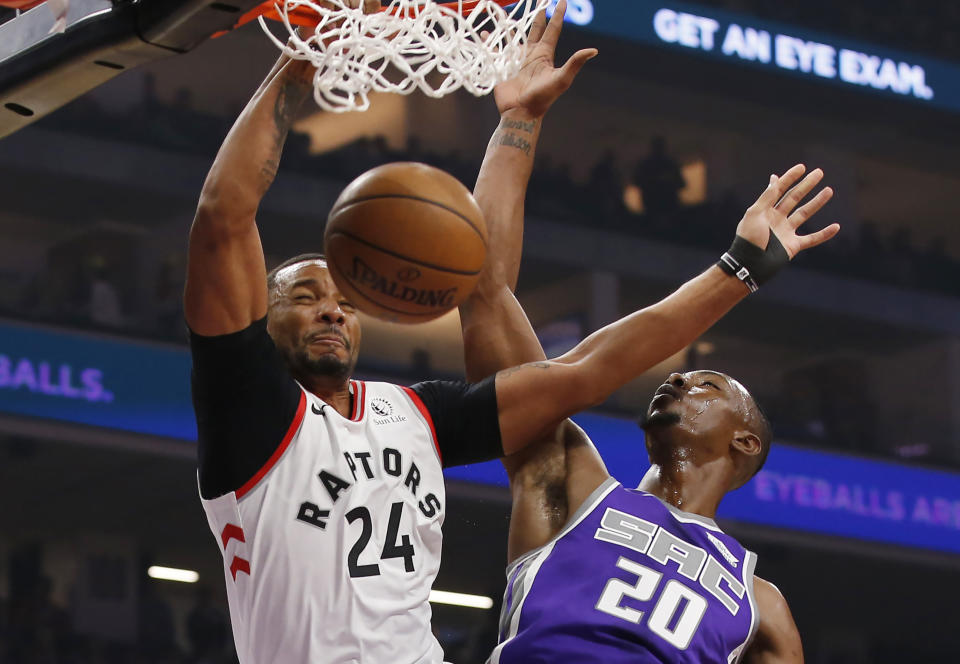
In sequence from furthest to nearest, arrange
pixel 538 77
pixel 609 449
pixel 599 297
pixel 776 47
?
pixel 776 47 < pixel 599 297 < pixel 609 449 < pixel 538 77

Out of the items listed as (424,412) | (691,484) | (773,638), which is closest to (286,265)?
(424,412)

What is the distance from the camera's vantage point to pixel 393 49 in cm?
308

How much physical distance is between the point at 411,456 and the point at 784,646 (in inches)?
48.4

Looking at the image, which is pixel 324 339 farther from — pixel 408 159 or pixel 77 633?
pixel 408 159

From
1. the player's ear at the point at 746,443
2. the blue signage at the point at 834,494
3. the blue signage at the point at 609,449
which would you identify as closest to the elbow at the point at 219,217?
the player's ear at the point at 746,443

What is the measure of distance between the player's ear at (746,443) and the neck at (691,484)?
71 millimetres

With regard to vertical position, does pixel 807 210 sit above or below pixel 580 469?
above

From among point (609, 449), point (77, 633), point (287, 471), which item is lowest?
point (77, 633)

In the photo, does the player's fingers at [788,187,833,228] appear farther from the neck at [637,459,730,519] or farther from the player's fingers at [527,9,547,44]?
the player's fingers at [527,9,547,44]

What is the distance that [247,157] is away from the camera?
2.95 m

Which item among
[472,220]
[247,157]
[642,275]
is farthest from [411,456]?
[642,275]

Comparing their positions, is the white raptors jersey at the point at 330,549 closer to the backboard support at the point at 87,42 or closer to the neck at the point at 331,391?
the neck at the point at 331,391

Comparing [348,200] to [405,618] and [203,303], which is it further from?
[405,618]

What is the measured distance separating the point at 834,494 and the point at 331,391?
12.9m
